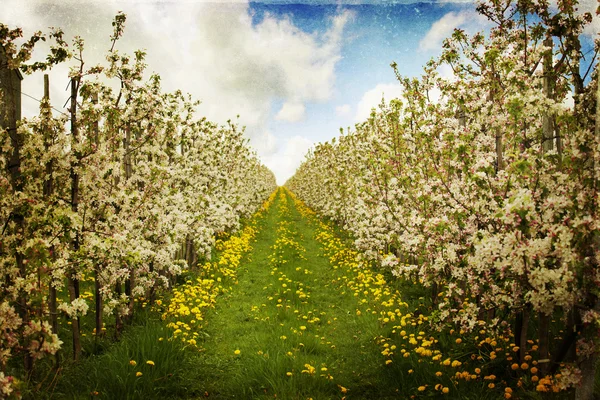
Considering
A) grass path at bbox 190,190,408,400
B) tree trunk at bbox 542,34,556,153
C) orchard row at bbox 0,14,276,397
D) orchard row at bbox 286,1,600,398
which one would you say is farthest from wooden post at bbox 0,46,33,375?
tree trunk at bbox 542,34,556,153

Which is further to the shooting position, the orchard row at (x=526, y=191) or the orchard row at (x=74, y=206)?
the orchard row at (x=74, y=206)

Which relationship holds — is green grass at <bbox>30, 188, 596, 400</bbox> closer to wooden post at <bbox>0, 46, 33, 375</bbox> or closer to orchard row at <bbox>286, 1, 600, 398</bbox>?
orchard row at <bbox>286, 1, 600, 398</bbox>

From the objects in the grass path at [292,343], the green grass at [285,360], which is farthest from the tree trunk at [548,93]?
the grass path at [292,343]

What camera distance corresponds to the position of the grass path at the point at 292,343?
593 centimetres

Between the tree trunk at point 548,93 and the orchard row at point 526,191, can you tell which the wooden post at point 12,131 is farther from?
the tree trunk at point 548,93

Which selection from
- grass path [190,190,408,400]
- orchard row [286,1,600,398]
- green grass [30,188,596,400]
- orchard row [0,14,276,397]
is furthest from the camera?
grass path [190,190,408,400]

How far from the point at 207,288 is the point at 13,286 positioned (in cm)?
644

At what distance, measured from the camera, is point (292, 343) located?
7363 mm

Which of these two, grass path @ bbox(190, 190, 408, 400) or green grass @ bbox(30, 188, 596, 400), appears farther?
grass path @ bbox(190, 190, 408, 400)

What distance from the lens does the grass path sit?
233 inches

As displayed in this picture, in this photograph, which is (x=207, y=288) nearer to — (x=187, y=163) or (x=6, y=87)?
(x=187, y=163)

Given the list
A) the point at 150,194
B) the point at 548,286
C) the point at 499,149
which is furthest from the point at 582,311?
the point at 150,194

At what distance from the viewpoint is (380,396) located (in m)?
5.76

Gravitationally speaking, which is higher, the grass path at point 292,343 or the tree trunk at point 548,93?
the tree trunk at point 548,93
